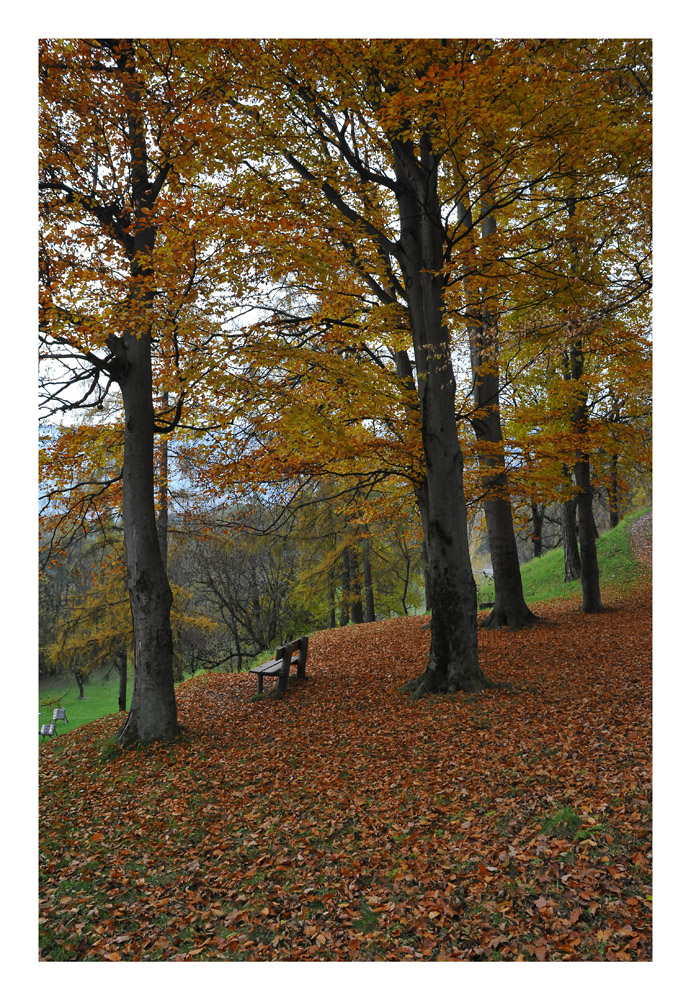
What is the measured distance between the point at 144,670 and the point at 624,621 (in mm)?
8161

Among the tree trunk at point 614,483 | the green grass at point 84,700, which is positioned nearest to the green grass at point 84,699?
the green grass at point 84,700

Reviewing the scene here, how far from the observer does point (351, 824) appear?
13.0ft

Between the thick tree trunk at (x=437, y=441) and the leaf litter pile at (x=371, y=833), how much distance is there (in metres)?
0.55

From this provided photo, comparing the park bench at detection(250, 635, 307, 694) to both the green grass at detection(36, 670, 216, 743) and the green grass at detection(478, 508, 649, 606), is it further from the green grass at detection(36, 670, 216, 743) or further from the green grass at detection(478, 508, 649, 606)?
the green grass at detection(36, 670, 216, 743)

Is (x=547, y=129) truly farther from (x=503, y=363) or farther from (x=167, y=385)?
(x=167, y=385)

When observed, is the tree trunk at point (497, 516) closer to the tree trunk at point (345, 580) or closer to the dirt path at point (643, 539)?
the dirt path at point (643, 539)

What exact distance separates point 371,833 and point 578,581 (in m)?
12.7

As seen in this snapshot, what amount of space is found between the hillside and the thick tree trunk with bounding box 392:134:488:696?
58 cm

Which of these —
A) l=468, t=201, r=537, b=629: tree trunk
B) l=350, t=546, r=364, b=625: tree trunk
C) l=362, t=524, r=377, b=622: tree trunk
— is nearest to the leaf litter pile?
l=468, t=201, r=537, b=629: tree trunk

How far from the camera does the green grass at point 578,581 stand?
1444 centimetres

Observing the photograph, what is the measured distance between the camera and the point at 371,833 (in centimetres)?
380

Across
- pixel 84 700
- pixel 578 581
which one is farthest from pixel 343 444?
pixel 84 700

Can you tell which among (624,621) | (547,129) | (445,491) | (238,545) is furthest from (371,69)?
(238,545)

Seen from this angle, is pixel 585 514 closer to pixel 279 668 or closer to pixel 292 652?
pixel 292 652
